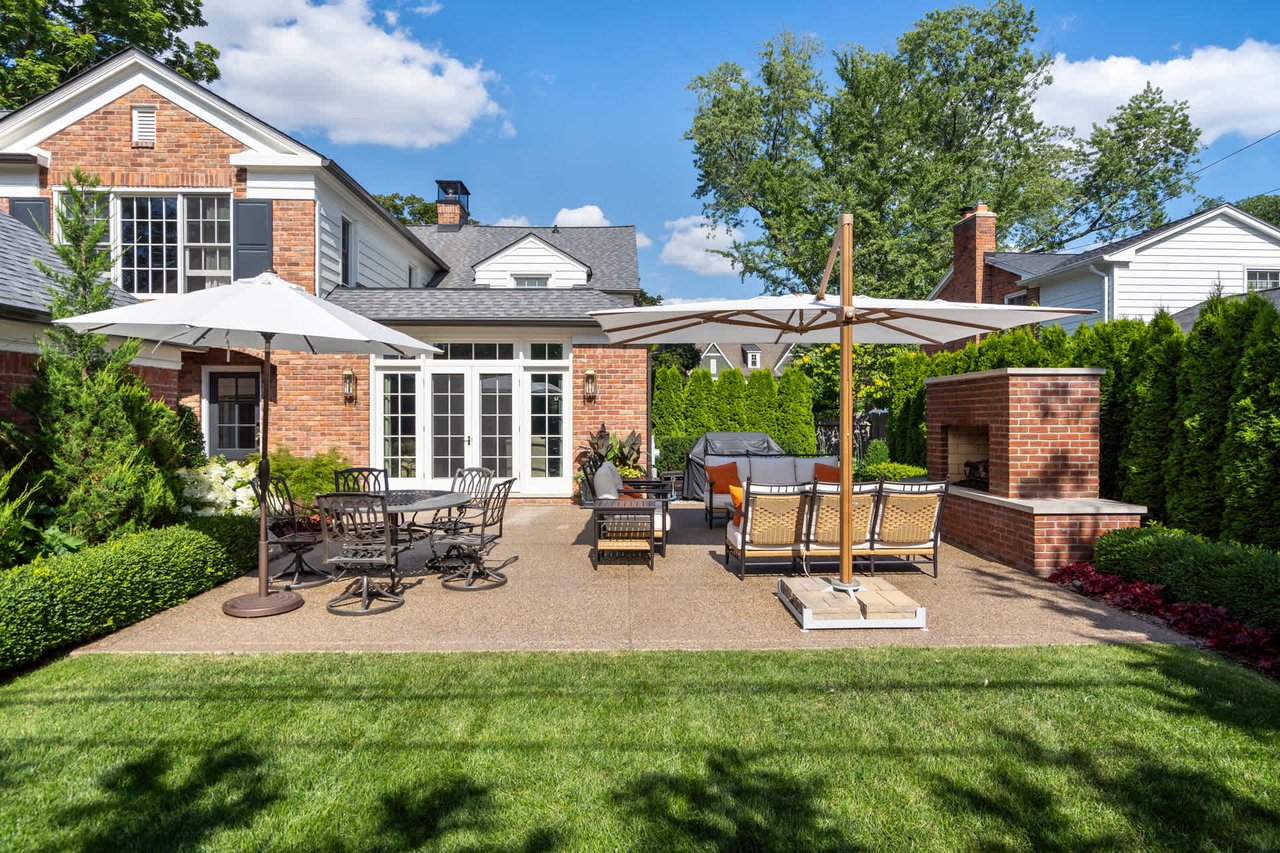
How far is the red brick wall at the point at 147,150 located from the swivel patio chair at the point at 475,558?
864 cm

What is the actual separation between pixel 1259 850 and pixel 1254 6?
18.4 meters

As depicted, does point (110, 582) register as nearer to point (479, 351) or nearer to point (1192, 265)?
point (479, 351)

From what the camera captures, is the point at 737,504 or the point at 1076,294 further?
the point at 1076,294

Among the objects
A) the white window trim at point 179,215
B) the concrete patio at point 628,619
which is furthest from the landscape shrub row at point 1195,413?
the white window trim at point 179,215

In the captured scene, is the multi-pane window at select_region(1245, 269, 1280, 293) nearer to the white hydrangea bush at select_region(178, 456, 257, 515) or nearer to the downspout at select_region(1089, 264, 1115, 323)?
the downspout at select_region(1089, 264, 1115, 323)

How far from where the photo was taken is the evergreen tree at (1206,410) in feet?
20.1

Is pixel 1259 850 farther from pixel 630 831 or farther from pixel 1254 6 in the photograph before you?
pixel 1254 6

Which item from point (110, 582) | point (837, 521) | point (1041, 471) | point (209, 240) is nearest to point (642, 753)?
point (837, 521)

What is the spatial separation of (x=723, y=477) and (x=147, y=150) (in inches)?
448

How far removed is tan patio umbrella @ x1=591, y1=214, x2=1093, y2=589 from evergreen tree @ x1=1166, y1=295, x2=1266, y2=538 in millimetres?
1405

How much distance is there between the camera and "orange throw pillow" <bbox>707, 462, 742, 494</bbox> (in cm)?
974

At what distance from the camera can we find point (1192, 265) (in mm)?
16016

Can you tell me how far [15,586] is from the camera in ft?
13.9

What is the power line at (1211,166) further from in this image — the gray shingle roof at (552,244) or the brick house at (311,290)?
the brick house at (311,290)
